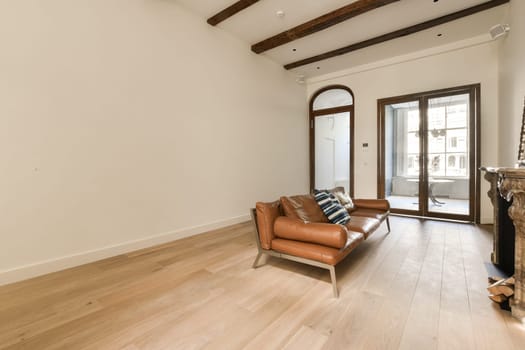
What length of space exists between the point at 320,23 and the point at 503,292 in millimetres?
4066

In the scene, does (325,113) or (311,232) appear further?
(325,113)

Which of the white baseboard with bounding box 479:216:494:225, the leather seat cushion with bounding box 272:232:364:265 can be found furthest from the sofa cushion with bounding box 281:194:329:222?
the white baseboard with bounding box 479:216:494:225

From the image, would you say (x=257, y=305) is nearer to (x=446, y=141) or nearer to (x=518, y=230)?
(x=518, y=230)

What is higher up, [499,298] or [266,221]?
[266,221]

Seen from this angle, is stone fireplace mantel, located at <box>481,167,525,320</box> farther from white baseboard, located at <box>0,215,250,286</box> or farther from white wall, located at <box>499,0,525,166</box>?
white baseboard, located at <box>0,215,250,286</box>

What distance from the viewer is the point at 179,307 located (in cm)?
186

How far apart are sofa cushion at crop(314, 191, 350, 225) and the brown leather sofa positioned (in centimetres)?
6

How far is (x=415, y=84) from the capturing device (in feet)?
16.0

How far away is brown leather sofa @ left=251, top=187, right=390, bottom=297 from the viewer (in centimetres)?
205

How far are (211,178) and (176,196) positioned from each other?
0.70 metres

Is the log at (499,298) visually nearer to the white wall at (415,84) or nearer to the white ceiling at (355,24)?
the white wall at (415,84)

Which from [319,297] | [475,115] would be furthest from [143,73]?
[475,115]

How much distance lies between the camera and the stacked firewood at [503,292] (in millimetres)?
1776

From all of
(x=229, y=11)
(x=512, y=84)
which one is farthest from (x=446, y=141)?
(x=229, y=11)
